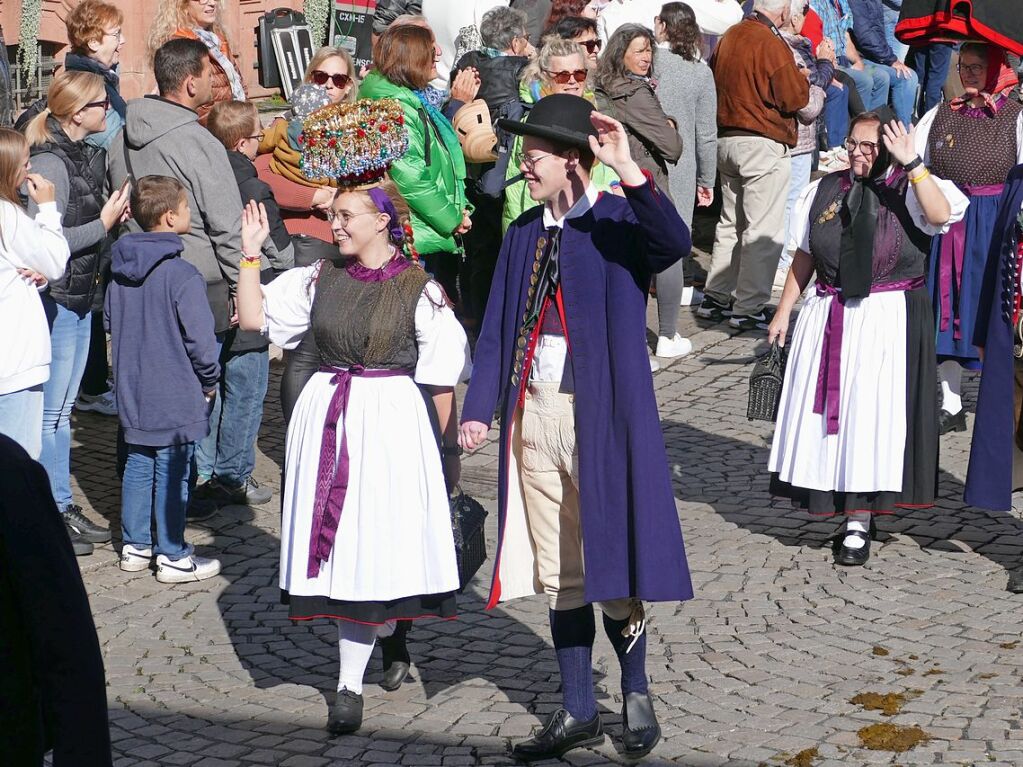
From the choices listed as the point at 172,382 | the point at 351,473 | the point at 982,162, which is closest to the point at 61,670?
the point at 351,473

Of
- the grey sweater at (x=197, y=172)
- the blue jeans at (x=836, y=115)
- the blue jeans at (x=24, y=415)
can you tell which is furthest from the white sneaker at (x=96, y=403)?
the blue jeans at (x=836, y=115)

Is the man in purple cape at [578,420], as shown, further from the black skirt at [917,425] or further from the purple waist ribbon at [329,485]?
the black skirt at [917,425]

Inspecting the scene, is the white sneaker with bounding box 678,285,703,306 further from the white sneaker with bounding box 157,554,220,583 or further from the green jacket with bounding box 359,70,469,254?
the white sneaker with bounding box 157,554,220,583

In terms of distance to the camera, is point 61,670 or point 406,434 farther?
point 406,434

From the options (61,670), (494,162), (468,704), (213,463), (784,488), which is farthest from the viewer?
(494,162)

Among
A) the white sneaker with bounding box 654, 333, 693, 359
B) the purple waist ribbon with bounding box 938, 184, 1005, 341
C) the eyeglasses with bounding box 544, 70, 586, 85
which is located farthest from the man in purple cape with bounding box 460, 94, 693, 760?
the white sneaker with bounding box 654, 333, 693, 359

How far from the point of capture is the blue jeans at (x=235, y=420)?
777 cm

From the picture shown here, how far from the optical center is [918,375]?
275 inches

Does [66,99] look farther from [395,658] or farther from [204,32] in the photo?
[395,658]

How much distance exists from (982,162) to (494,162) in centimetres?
294

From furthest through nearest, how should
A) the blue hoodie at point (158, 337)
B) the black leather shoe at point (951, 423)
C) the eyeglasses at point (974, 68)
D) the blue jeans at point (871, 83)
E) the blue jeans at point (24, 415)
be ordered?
the blue jeans at point (871, 83) < the black leather shoe at point (951, 423) < the eyeglasses at point (974, 68) < the blue hoodie at point (158, 337) < the blue jeans at point (24, 415)

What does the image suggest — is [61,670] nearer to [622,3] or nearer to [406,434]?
[406,434]

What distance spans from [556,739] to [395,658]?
2.95ft

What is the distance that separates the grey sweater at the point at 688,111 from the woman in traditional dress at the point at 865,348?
3.44 meters
